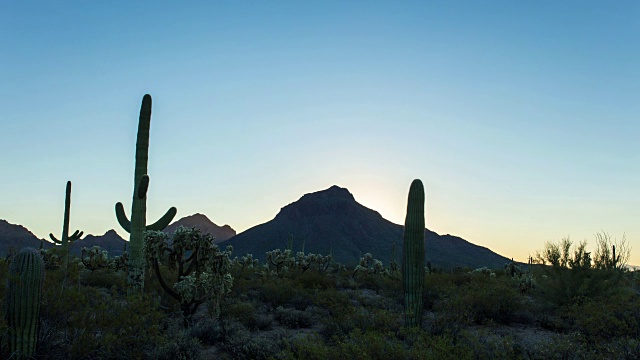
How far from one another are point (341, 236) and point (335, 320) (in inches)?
3427

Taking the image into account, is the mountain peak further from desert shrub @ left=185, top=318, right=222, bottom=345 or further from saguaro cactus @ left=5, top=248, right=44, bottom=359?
saguaro cactus @ left=5, top=248, right=44, bottom=359

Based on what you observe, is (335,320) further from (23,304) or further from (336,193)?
(336,193)

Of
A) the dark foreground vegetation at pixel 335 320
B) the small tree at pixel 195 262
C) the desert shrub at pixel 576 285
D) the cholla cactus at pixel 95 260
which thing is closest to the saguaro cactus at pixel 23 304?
the dark foreground vegetation at pixel 335 320

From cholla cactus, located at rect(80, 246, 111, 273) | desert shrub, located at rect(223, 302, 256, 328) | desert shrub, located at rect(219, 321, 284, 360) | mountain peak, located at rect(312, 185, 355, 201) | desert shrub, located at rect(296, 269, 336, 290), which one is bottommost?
desert shrub, located at rect(219, 321, 284, 360)

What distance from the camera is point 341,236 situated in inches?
3863

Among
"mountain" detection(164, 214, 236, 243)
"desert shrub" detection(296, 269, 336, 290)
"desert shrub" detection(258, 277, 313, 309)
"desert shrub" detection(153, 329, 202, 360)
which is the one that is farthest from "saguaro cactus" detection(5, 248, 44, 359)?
"mountain" detection(164, 214, 236, 243)

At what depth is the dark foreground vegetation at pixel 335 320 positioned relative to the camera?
7500 millimetres

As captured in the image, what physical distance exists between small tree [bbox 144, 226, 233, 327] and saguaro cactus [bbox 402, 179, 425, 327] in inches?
162

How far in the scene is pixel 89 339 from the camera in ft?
23.9

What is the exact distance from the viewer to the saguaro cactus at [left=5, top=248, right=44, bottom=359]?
22.7 ft

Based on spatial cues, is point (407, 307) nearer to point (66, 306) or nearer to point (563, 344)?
point (563, 344)

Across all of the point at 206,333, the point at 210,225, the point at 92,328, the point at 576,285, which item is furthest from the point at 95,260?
the point at 210,225

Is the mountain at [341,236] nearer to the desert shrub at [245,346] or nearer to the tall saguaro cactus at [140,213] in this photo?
the tall saguaro cactus at [140,213]

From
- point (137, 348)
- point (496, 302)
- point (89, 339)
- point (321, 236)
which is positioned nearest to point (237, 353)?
point (137, 348)
